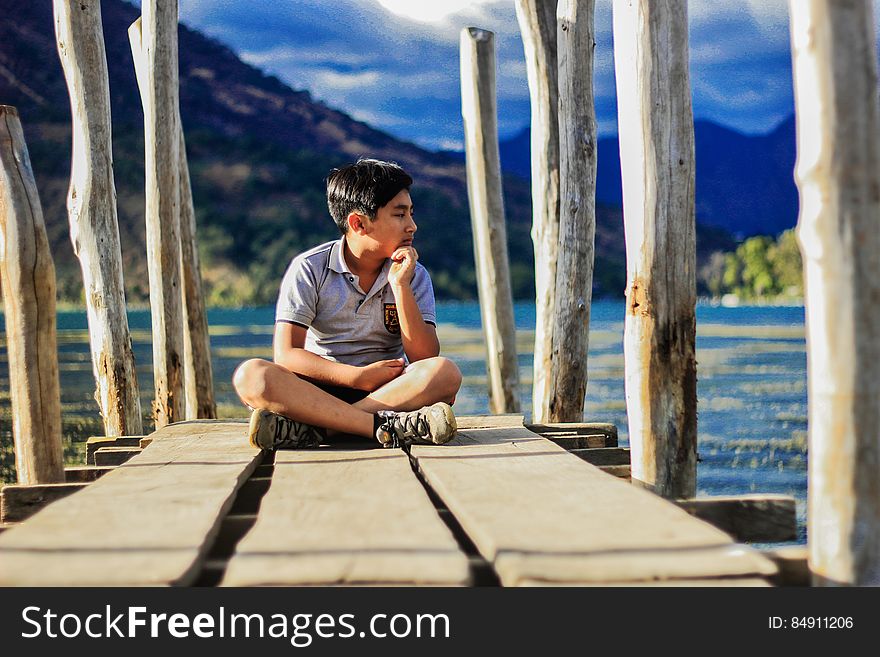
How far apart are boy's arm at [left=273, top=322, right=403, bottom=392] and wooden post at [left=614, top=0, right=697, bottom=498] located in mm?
1130

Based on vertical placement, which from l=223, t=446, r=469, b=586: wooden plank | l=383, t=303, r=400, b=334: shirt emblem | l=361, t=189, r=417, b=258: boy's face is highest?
l=361, t=189, r=417, b=258: boy's face

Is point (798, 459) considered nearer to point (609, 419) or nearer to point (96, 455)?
point (609, 419)

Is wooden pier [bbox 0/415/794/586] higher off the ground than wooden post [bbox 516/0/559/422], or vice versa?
wooden post [bbox 516/0/559/422]

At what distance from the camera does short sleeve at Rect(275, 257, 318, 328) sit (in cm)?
440

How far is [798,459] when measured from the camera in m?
13.3

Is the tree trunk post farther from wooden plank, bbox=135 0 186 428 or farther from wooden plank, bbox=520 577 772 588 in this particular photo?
wooden plank, bbox=520 577 772 588

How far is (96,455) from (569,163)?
2988mm

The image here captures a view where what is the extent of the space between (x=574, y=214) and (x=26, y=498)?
11.0ft

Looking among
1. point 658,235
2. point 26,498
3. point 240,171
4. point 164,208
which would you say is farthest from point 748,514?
point 240,171

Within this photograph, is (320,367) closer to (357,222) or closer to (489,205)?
(357,222)

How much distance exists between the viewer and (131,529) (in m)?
2.55

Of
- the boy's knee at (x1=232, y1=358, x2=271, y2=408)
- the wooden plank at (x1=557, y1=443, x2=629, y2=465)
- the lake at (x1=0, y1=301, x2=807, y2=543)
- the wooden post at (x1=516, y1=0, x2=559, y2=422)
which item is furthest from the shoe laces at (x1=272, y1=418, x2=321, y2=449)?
the lake at (x1=0, y1=301, x2=807, y2=543)

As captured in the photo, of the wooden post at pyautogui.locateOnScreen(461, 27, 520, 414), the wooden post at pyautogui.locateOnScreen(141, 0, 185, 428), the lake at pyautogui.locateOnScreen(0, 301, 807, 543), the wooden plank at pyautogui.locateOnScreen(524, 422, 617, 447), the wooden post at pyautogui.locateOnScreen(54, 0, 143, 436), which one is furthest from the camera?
the lake at pyautogui.locateOnScreen(0, 301, 807, 543)
